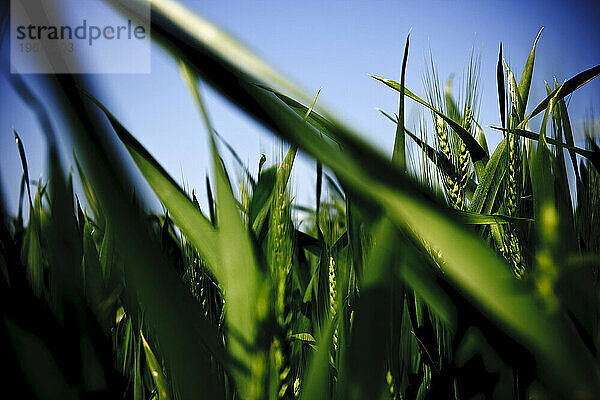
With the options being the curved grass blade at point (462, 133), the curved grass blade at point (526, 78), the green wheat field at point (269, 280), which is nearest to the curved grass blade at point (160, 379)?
the green wheat field at point (269, 280)

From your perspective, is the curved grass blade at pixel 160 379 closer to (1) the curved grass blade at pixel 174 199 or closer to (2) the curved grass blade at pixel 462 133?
(1) the curved grass blade at pixel 174 199

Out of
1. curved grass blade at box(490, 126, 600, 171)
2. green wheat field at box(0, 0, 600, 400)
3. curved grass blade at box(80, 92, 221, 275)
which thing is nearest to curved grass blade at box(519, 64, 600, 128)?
curved grass blade at box(490, 126, 600, 171)

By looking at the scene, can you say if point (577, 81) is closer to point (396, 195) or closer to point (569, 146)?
point (569, 146)

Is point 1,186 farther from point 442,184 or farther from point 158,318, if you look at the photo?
point 442,184

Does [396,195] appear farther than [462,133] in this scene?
No

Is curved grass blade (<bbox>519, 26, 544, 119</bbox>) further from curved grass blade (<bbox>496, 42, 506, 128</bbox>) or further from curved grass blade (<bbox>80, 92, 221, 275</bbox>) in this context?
curved grass blade (<bbox>80, 92, 221, 275</bbox>)

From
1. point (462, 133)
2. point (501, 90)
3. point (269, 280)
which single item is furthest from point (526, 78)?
point (269, 280)

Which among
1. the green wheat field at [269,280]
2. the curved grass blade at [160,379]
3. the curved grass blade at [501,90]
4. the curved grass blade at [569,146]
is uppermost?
the curved grass blade at [501,90]

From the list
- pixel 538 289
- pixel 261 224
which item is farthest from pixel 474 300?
pixel 261 224

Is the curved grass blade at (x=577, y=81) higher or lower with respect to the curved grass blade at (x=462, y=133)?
higher

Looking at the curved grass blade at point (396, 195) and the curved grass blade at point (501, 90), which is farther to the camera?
the curved grass blade at point (501, 90)

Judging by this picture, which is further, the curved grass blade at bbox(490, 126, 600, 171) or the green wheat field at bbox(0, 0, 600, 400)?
the curved grass blade at bbox(490, 126, 600, 171)

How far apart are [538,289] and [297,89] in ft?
0.34

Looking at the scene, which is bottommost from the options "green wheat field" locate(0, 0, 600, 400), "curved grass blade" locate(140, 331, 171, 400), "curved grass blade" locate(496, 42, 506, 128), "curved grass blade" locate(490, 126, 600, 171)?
"curved grass blade" locate(140, 331, 171, 400)
